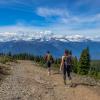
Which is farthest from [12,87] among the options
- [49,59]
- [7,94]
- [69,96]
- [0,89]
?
[49,59]

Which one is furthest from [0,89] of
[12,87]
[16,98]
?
[16,98]

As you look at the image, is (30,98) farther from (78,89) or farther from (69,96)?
(78,89)

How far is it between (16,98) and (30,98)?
38.4 inches

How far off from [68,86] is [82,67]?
284 ft

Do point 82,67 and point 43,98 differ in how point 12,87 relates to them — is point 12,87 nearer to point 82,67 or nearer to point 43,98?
point 43,98

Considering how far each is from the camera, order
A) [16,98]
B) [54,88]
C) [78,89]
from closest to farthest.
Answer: [16,98]
[78,89]
[54,88]

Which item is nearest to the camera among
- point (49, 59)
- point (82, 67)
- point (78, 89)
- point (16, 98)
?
point (16, 98)

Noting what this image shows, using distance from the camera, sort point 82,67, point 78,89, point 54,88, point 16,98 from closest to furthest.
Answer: point 16,98, point 78,89, point 54,88, point 82,67

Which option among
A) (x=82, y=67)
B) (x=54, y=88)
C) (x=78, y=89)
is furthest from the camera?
(x=82, y=67)

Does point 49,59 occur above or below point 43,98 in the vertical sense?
above

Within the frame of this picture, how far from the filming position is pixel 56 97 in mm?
24672

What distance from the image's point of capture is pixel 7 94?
982 inches

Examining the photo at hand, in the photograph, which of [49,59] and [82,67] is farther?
[82,67]

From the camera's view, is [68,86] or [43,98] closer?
[43,98]
